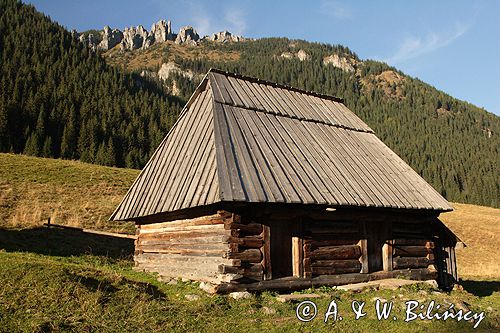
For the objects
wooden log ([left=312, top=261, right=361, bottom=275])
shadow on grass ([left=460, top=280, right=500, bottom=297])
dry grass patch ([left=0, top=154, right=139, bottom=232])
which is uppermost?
dry grass patch ([left=0, top=154, right=139, bottom=232])

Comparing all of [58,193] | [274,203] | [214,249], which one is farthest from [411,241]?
[58,193]

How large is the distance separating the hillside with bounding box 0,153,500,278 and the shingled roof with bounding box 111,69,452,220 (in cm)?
987

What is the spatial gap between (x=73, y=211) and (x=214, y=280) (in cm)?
1811

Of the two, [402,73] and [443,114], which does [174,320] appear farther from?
[402,73]

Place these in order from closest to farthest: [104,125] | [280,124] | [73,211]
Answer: [280,124] → [73,211] → [104,125]

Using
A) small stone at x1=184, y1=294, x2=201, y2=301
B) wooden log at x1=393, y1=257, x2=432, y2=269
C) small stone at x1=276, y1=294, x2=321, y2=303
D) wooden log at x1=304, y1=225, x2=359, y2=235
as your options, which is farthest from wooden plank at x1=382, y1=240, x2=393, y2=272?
small stone at x1=184, y1=294, x2=201, y2=301

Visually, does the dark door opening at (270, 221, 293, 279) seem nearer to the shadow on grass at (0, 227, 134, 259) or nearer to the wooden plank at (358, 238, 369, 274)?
the wooden plank at (358, 238, 369, 274)

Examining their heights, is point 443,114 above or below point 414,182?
above

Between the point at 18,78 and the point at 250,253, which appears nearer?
the point at 250,253

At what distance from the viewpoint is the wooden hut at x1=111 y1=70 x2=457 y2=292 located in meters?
11.2

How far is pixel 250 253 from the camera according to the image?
11.2 m

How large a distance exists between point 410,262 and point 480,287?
6.25 meters

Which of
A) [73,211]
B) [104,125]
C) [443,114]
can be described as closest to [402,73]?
[443,114]

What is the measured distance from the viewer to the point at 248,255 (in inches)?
437
